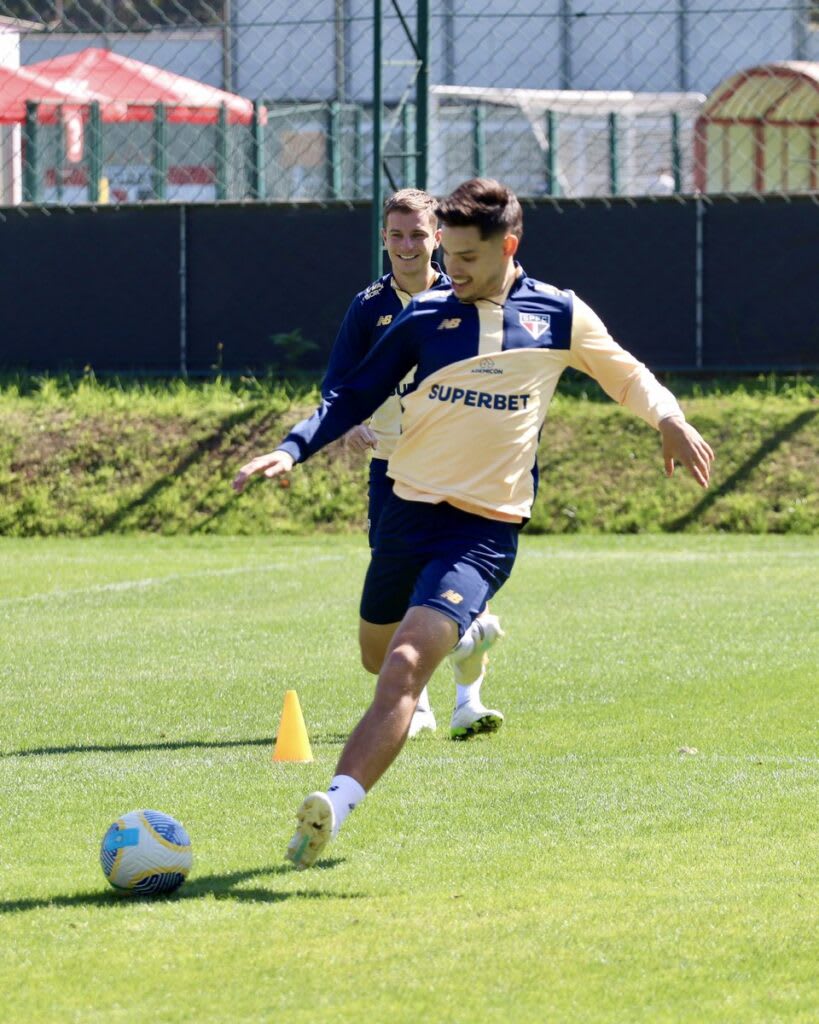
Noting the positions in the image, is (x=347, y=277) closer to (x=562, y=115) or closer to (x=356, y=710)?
(x=562, y=115)

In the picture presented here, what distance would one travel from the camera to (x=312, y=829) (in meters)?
4.81

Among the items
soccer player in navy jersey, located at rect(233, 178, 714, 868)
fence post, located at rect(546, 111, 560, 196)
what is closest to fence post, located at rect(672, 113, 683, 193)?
fence post, located at rect(546, 111, 560, 196)

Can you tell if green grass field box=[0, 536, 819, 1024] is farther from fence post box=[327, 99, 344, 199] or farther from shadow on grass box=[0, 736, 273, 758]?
fence post box=[327, 99, 344, 199]

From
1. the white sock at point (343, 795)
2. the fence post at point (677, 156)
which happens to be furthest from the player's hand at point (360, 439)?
the fence post at point (677, 156)

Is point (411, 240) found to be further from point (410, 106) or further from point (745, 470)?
point (410, 106)

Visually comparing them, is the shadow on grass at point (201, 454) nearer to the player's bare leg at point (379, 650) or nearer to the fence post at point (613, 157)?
the fence post at point (613, 157)

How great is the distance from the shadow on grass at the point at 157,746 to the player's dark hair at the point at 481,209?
2.53 meters

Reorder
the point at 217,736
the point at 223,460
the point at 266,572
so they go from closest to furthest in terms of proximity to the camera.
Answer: the point at 217,736, the point at 266,572, the point at 223,460

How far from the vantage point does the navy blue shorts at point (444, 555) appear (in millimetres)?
5320

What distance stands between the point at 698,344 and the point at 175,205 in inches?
230

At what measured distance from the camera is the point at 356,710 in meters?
7.86

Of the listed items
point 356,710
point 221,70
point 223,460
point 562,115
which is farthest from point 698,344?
point 356,710

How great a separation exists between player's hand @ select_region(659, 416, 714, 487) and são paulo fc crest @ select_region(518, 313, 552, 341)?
498mm

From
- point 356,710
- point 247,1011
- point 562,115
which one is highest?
point 562,115
